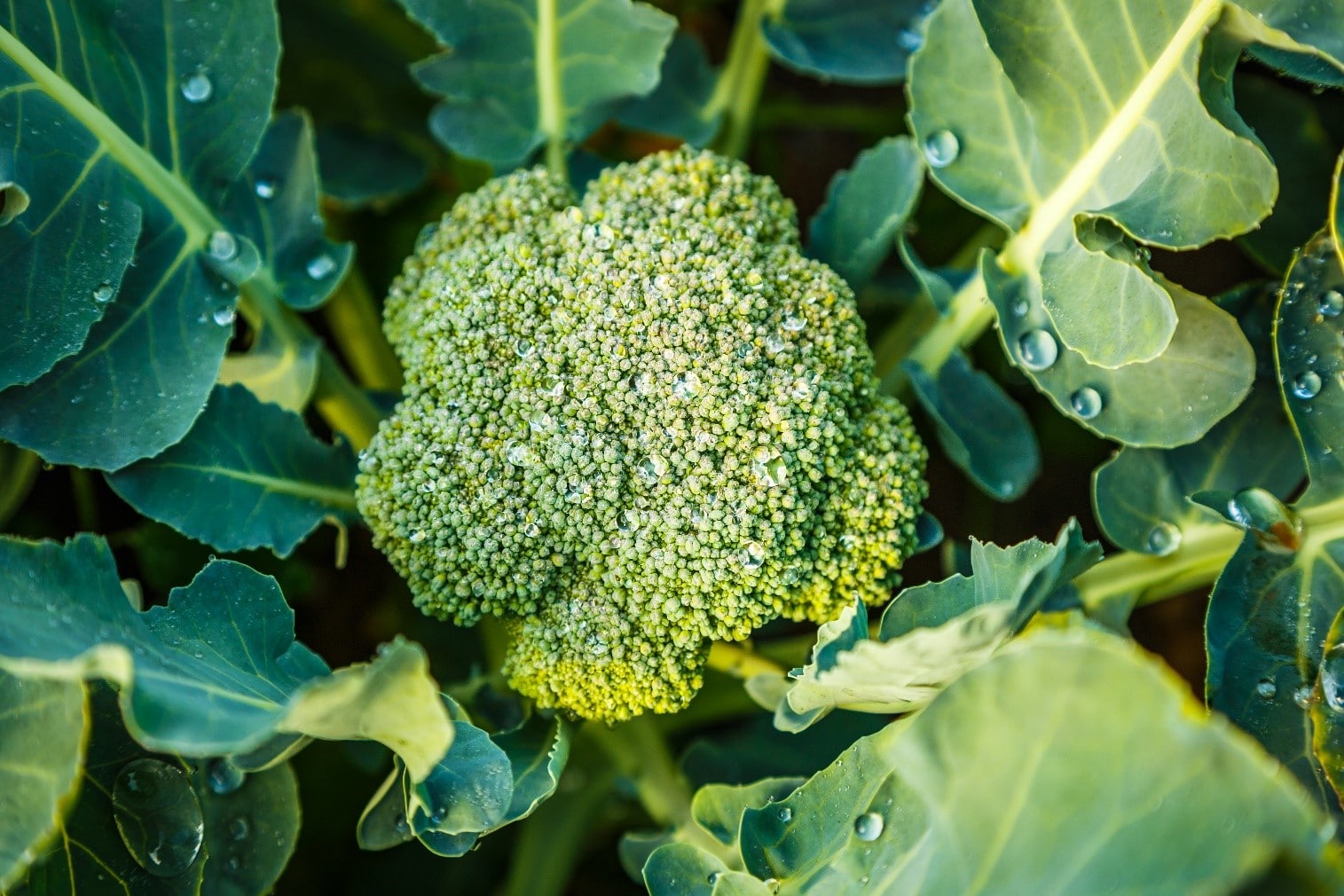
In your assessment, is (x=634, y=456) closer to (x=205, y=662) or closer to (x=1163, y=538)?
(x=205, y=662)

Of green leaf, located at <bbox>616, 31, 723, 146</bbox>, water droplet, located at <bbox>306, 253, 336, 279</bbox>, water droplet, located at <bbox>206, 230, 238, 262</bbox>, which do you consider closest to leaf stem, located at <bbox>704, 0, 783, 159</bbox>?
green leaf, located at <bbox>616, 31, 723, 146</bbox>

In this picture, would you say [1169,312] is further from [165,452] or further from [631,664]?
[165,452]

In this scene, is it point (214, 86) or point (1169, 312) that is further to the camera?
point (214, 86)

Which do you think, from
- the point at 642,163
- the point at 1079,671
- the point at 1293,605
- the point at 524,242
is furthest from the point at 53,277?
the point at 1293,605

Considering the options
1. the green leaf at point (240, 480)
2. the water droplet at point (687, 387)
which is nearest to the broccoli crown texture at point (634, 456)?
the water droplet at point (687, 387)

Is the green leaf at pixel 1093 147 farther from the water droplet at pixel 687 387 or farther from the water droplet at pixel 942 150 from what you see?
the water droplet at pixel 687 387

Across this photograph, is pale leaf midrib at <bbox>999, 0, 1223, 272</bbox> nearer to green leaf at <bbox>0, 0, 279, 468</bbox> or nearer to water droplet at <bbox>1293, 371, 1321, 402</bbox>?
water droplet at <bbox>1293, 371, 1321, 402</bbox>

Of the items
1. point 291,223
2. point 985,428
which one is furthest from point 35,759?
point 985,428
